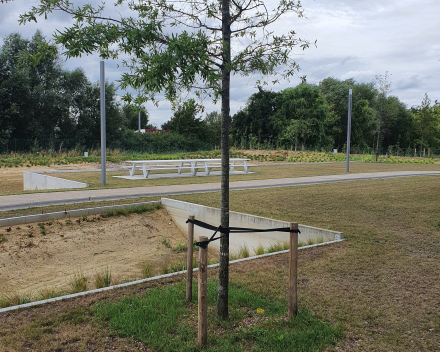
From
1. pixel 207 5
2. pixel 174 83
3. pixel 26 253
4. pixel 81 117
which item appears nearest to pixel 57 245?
pixel 26 253

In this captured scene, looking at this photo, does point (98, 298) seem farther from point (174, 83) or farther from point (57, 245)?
point (57, 245)

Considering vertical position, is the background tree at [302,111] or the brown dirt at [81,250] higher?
the background tree at [302,111]

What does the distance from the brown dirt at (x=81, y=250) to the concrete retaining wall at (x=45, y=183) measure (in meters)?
5.32

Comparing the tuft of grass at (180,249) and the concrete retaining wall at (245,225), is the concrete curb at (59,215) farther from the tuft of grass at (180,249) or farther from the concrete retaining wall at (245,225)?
the tuft of grass at (180,249)

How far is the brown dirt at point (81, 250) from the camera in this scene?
21.4 feet

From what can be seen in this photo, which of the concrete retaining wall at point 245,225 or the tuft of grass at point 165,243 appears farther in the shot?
the tuft of grass at point 165,243

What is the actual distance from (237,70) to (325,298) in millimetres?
2577

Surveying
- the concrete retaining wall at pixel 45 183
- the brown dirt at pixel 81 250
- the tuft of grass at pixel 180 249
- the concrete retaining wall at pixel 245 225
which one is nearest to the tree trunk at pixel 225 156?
the brown dirt at pixel 81 250

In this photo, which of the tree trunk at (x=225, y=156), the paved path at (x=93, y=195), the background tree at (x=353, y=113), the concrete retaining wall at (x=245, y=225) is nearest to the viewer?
the tree trunk at (x=225, y=156)

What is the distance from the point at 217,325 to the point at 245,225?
458cm

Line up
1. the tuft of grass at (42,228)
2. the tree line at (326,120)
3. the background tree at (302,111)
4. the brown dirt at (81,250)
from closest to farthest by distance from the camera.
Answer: the brown dirt at (81,250) < the tuft of grass at (42,228) < the tree line at (326,120) < the background tree at (302,111)

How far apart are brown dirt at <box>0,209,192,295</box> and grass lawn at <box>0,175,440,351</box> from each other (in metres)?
1.95

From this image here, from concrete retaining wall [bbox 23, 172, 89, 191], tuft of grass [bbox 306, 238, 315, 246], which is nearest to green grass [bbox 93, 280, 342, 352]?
tuft of grass [bbox 306, 238, 315, 246]

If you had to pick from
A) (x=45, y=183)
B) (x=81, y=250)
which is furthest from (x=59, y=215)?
(x=45, y=183)
